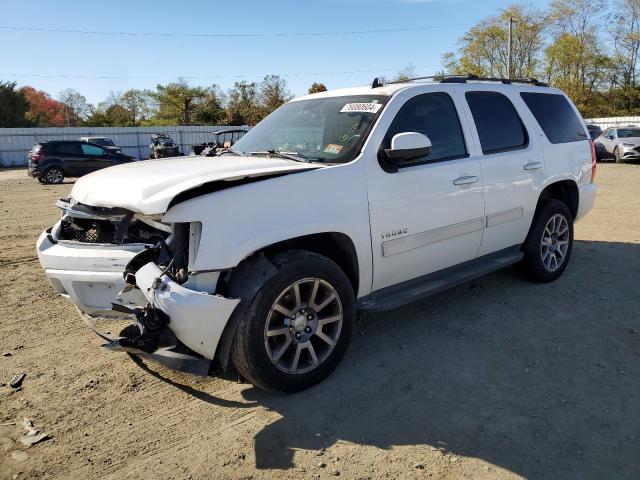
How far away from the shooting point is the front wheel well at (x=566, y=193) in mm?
5437

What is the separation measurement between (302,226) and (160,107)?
67.8m

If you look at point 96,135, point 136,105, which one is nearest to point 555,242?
point 96,135

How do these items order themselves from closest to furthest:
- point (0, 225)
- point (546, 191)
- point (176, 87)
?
point (546, 191) → point (0, 225) → point (176, 87)

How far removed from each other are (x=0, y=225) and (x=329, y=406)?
28.8 feet

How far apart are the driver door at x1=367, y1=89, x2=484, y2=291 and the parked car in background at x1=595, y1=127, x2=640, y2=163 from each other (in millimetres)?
20819

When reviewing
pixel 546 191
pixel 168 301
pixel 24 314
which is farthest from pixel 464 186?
pixel 24 314

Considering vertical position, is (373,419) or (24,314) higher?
(24,314)

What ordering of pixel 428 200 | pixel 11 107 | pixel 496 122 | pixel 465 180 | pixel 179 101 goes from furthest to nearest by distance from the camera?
pixel 179 101, pixel 11 107, pixel 496 122, pixel 465 180, pixel 428 200

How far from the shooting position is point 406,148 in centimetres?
351

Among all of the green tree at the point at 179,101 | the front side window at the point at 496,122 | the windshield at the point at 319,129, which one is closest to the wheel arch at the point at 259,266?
the windshield at the point at 319,129

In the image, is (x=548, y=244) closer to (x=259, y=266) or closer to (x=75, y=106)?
(x=259, y=266)

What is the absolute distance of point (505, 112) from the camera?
4.82 metres

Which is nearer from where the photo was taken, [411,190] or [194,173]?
[194,173]

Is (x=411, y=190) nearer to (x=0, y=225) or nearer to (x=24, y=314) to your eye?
(x=24, y=314)
